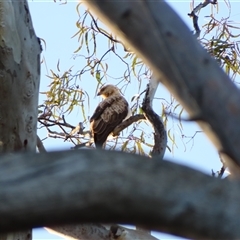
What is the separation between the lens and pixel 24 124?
2.88 meters

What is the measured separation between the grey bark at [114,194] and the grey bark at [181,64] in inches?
5.7

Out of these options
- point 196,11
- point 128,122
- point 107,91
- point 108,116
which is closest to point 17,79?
point 196,11

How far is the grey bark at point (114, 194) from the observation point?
1033 millimetres

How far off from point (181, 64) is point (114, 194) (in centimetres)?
32

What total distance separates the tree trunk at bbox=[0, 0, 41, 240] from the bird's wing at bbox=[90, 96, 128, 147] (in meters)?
2.38

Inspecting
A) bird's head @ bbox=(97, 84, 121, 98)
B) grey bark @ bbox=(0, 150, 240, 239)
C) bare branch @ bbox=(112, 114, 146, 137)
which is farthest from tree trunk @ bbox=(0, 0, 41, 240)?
bird's head @ bbox=(97, 84, 121, 98)

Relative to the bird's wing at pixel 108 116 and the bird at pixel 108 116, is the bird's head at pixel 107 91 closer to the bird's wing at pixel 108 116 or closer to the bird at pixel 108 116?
the bird at pixel 108 116

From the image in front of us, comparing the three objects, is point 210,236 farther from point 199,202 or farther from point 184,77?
point 184,77

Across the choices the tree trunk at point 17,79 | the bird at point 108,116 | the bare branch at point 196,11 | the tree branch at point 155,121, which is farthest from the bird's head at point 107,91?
the tree trunk at point 17,79

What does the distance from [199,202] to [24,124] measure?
1887 millimetres

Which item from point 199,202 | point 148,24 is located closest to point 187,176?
point 199,202

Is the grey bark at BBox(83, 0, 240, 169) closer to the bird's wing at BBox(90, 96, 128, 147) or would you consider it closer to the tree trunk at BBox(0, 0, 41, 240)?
the tree trunk at BBox(0, 0, 41, 240)

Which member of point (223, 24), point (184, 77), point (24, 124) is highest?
point (223, 24)

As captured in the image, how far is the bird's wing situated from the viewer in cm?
554
